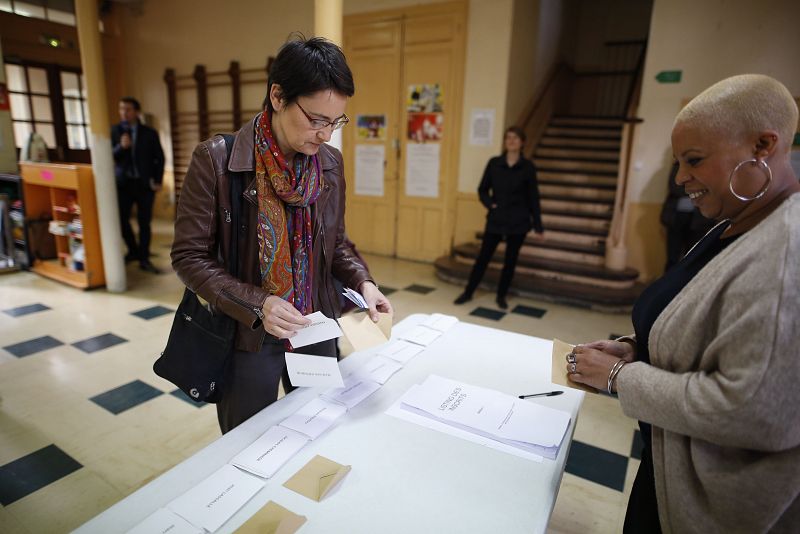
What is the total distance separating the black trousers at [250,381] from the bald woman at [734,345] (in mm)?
833

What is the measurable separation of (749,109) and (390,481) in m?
0.84

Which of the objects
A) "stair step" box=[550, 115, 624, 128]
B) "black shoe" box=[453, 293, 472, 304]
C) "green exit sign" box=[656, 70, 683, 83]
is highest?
"green exit sign" box=[656, 70, 683, 83]

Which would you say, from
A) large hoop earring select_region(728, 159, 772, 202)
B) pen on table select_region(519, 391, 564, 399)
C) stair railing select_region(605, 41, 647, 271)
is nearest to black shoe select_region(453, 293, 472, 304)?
stair railing select_region(605, 41, 647, 271)

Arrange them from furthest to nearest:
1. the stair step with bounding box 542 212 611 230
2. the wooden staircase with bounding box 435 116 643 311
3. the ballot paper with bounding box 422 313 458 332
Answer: the stair step with bounding box 542 212 611 230, the wooden staircase with bounding box 435 116 643 311, the ballot paper with bounding box 422 313 458 332

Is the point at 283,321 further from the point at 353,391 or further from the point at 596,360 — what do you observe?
the point at 596,360

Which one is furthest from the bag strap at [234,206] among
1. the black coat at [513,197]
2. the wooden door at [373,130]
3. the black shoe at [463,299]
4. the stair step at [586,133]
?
the stair step at [586,133]

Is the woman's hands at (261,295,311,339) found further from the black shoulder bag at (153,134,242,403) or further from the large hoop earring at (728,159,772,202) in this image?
the large hoop earring at (728,159,772,202)

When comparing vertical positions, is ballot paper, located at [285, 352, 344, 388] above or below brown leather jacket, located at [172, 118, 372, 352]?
below

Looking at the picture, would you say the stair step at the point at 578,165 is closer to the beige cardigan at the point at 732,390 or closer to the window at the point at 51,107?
the beige cardigan at the point at 732,390

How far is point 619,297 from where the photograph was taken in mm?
4148

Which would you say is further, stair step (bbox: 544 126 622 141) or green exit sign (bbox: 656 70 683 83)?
stair step (bbox: 544 126 622 141)

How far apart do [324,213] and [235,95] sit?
6.55 meters

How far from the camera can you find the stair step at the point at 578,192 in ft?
17.7

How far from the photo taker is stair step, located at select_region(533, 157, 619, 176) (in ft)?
18.7
